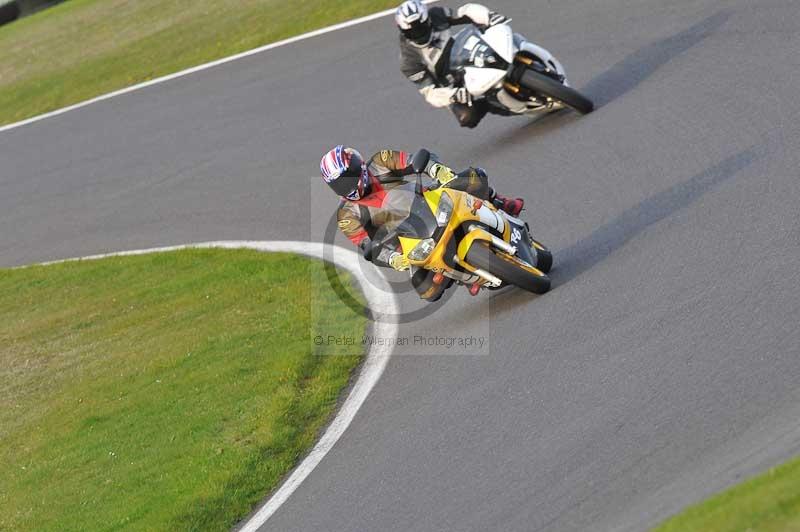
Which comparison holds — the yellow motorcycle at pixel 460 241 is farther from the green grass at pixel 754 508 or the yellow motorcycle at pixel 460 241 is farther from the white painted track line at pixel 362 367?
the green grass at pixel 754 508

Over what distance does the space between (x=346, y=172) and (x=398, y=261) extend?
824 millimetres

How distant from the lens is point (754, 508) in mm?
5320

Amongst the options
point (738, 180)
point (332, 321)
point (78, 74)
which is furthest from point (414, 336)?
point (78, 74)

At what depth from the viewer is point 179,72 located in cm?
2048

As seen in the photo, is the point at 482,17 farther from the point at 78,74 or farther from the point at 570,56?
the point at 78,74

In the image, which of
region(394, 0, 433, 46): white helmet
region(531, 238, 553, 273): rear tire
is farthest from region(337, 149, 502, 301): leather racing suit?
region(394, 0, 433, 46): white helmet

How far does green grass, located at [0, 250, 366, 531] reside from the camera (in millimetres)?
9117

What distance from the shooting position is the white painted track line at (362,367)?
8586 mm

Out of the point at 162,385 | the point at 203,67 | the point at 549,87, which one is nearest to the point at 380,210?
the point at 162,385

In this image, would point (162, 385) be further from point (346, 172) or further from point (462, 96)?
point (462, 96)

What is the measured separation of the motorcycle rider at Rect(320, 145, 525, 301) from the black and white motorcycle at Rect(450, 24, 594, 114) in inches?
102

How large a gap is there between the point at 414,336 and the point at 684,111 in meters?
3.58

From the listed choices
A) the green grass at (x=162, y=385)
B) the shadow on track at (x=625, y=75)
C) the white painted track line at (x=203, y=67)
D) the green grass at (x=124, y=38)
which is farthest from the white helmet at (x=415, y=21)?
the green grass at (x=124, y=38)

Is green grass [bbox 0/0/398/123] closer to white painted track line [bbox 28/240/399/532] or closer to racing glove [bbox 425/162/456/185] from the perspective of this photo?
white painted track line [bbox 28/240/399/532]
